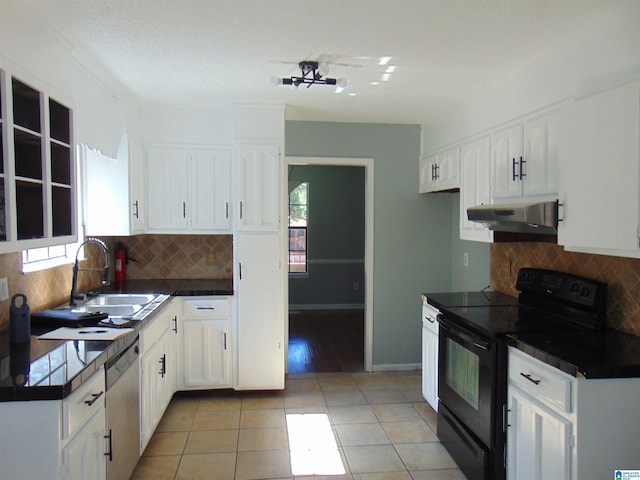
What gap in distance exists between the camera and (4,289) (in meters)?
2.32

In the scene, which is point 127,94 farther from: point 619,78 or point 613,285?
point 613,285

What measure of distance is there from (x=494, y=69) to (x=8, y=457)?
2.97 m

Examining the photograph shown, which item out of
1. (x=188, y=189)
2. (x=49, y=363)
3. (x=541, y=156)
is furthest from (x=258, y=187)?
(x=49, y=363)

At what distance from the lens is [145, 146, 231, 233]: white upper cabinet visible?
386cm

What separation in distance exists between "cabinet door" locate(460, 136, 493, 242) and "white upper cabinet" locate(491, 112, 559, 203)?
10 centimetres

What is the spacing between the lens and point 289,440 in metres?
3.09

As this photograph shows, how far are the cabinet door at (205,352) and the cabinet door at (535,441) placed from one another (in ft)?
7.29

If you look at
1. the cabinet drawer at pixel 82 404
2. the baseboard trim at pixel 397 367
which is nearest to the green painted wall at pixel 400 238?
the baseboard trim at pixel 397 367

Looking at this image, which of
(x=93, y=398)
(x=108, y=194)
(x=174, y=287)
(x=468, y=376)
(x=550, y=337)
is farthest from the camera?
(x=174, y=287)

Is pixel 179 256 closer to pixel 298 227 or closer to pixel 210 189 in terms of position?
pixel 210 189

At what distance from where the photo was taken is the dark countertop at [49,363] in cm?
160

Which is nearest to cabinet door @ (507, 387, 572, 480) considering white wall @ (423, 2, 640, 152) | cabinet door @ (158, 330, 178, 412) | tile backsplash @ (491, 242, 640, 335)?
tile backsplash @ (491, 242, 640, 335)

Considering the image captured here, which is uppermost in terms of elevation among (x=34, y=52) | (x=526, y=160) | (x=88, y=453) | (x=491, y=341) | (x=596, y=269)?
(x=34, y=52)

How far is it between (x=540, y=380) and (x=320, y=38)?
187 centimetres
